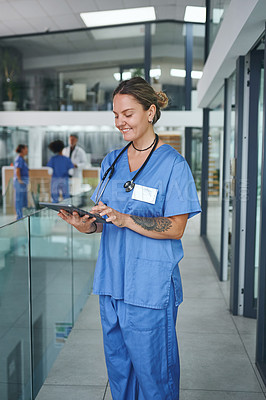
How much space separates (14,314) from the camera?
2219 mm

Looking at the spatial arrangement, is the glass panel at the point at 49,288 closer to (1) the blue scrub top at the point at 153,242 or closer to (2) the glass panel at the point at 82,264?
(2) the glass panel at the point at 82,264

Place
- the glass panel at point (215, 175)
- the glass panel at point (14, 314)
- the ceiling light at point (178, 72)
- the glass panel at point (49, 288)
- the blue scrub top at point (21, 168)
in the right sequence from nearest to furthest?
the glass panel at point (14, 314)
the glass panel at point (49, 288)
the glass panel at point (215, 175)
the blue scrub top at point (21, 168)
the ceiling light at point (178, 72)

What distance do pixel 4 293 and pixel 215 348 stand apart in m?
1.68

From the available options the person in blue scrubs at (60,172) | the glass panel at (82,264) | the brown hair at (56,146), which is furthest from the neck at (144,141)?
the person in blue scrubs at (60,172)

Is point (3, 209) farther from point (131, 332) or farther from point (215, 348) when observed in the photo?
point (131, 332)

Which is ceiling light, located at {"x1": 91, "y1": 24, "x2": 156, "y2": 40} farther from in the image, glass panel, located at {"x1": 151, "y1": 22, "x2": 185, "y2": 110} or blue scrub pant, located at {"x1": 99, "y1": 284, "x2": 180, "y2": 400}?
blue scrub pant, located at {"x1": 99, "y1": 284, "x2": 180, "y2": 400}

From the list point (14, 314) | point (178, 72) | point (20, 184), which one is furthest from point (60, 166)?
point (14, 314)

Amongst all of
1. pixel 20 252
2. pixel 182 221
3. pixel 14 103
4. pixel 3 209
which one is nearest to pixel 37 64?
pixel 14 103

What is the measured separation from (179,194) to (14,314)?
1177 millimetres

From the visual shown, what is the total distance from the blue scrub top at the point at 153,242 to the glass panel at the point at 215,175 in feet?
13.0

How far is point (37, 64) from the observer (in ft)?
41.5

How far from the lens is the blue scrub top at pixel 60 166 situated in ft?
25.1

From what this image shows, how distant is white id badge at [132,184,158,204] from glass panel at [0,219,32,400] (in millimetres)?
732

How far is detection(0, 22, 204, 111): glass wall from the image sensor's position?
11719 mm
